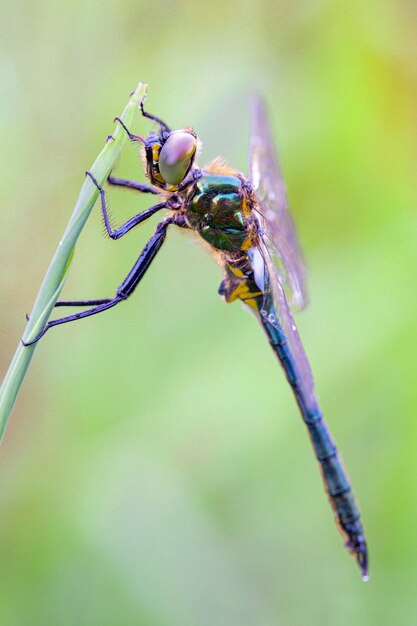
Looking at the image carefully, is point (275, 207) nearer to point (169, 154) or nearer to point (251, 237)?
point (251, 237)

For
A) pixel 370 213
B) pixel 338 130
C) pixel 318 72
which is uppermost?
pixel 318 72

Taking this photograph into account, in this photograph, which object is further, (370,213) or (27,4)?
(370,213)

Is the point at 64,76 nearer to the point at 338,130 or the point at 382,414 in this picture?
the point at 338,130

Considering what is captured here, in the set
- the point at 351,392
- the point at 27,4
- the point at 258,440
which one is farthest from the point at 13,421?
the point at 27,4

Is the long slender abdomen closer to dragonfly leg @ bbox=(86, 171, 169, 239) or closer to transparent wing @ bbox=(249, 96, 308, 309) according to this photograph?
transparent wing @ bbox=(249, 96, 308, 309)

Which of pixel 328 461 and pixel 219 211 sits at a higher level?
pixel 219 211

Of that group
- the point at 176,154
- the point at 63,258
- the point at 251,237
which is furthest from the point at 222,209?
the point at 63,258

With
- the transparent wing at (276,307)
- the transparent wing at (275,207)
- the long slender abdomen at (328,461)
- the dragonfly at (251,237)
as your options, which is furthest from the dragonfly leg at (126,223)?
the long slender abdomen at (328,461)

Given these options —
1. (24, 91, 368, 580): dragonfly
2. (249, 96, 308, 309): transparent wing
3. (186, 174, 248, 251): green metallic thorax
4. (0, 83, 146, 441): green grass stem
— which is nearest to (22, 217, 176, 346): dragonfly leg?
(24, 91, 368, 580): dragonfly
